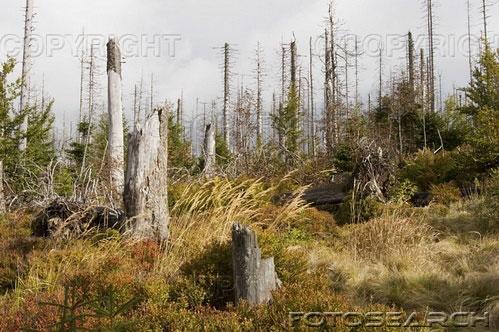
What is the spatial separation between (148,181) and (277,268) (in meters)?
2.79

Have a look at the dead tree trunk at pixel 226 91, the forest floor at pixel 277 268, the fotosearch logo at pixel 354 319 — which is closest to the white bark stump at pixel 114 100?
the forest floor at pixel 277 268

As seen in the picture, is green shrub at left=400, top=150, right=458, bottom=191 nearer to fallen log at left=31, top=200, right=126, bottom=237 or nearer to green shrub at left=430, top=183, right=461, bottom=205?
green shrub at left=430, top=183, right=461, bottom=205

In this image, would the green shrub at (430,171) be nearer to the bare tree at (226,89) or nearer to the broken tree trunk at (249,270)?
the broken tree trunk at (249,270)

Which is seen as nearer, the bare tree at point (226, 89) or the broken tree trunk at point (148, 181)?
the broken tree trunk at point (148, 181)

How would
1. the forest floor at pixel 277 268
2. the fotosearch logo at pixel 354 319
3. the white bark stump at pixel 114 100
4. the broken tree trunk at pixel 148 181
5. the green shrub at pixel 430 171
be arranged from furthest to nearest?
the white bark stump at pixel 114 100, the green shrub at pixel 430 171, the broken tree trunk at pixel 148 181, the forest floor at pixel 277 268, the fotosearch logo at pixel 354 319

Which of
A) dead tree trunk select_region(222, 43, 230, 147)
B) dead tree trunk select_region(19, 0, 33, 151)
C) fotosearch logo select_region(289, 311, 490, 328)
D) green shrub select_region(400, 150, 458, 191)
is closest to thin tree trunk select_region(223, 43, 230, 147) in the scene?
dead tree trunk select_region(222, 43, 230, 147)

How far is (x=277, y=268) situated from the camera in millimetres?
4621

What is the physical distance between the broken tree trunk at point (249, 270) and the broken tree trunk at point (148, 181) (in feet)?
8.24

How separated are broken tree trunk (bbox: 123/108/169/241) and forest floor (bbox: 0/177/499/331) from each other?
282 millimetres

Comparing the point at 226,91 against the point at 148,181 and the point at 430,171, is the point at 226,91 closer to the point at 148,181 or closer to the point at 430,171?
the point at 430,171

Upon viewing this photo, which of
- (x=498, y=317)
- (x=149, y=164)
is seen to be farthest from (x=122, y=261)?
(x=498, y=317)

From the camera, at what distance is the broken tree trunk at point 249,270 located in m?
3.90

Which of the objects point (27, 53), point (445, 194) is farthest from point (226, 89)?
point (445, 194)

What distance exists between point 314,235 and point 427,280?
9.20 feet
